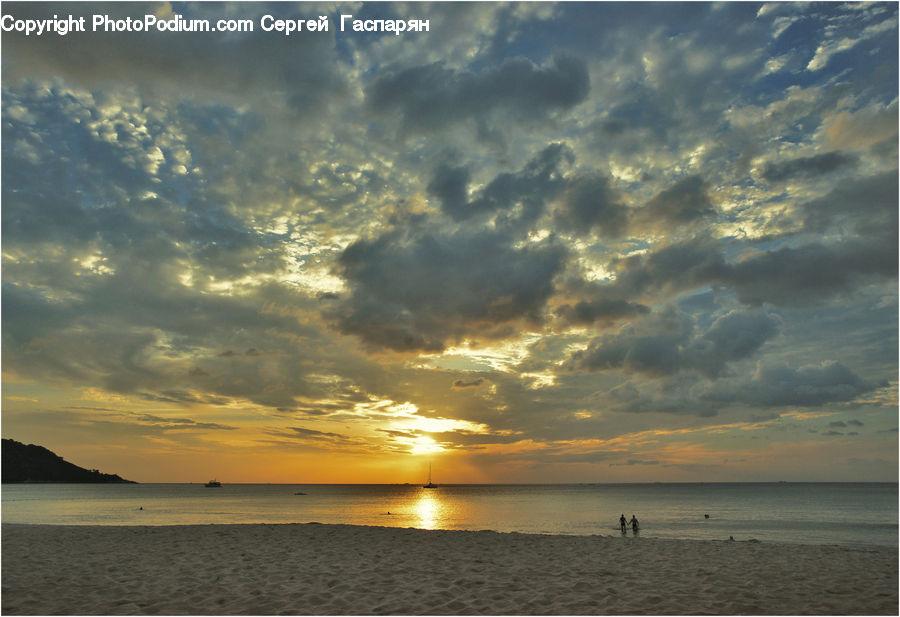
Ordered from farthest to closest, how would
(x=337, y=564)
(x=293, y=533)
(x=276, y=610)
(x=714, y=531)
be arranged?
(x=714, y=531) < (x=293, y=533) < (x=337, y=564) < (x=276, y=610)

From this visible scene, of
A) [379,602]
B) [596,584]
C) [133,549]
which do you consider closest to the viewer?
[379,602]

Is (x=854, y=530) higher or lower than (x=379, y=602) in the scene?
lower

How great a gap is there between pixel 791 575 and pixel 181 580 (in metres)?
17.9

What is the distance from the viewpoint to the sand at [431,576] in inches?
496

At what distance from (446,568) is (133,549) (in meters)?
12.6

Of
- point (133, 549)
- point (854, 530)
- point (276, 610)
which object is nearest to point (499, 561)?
point (276, 610)

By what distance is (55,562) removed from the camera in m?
17.7

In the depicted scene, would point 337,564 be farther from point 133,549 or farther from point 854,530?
point 854,530

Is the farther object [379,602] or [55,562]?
[55,562]

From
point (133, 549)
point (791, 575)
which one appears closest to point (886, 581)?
point (791, 575)

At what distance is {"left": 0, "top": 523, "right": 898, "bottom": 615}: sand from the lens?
496 inches

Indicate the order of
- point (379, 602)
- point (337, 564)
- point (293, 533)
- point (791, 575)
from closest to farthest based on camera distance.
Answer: point (379, 602)
point (791, 575)
point (337, 564)
point (293, 533)

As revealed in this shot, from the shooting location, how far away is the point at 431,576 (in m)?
15.8

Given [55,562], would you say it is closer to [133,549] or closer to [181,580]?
[133,549]
